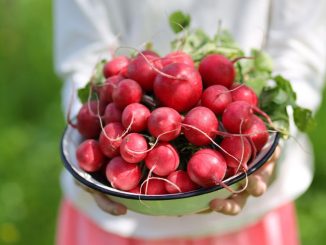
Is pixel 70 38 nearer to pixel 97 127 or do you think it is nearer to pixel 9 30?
pixel 97 127

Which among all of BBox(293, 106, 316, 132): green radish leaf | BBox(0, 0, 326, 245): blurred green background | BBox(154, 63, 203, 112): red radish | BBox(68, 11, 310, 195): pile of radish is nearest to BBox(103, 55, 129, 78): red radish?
BBox(68, 11, 310, 195): pile of radish

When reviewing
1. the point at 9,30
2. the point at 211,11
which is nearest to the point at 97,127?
the point at 211,11

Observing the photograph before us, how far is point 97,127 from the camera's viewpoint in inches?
39.6

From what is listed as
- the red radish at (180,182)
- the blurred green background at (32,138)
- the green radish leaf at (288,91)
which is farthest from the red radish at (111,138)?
the blurred green background at (32,138)

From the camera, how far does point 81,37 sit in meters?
1.34

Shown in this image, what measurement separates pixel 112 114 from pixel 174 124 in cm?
14

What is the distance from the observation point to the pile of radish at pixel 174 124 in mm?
880

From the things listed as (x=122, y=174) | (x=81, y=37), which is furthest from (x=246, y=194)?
(x=81, y=37)

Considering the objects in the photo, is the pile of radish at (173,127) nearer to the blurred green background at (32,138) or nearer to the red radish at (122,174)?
the red radish at (122,174)

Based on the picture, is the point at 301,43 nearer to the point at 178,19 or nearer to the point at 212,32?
the point at 212,32

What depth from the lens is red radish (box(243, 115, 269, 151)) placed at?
Result: 2.99ft

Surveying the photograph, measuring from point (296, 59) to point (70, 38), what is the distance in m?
0.54

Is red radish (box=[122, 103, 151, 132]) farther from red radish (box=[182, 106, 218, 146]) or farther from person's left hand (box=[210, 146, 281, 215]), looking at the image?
person's left hand (box=[210, 146, 281, 215])

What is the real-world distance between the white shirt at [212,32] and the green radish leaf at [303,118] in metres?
0.15
